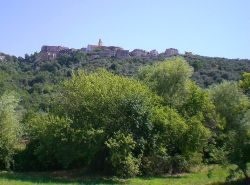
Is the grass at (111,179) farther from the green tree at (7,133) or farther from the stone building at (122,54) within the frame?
the stone building at (122,54)

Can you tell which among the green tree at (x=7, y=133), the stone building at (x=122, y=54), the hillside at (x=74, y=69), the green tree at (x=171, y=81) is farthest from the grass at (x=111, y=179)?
the stone building at (x=122, y=54)

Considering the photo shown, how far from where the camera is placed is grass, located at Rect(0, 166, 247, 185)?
35.4 metres

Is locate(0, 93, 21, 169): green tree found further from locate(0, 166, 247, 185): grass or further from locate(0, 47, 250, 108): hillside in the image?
locate(0, 47, 250, 108): hillside

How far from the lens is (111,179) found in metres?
39.7

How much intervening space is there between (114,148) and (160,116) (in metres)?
6.59

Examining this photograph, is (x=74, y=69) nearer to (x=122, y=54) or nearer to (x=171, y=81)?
(x=171, y=81)

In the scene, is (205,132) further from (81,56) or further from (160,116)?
(81,56)

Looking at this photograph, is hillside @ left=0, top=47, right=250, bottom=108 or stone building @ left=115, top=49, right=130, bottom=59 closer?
hillside @ left=0, top=47, right=250, bottom=108

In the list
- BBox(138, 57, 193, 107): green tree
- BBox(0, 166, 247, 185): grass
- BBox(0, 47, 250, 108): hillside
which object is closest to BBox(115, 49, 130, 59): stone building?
BBox(0, 47, 250, 108): hillside

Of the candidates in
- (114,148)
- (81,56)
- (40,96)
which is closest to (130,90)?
(114,148)

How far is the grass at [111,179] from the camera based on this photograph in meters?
35.4

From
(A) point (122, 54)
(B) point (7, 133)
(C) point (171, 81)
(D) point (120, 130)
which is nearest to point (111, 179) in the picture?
(D) point (120, 130)

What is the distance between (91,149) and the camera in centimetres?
4019

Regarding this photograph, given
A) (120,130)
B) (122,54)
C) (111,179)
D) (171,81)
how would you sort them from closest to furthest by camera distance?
1. (111,179)
2. (120,130)
3. (171,81)
4. (122,54)
